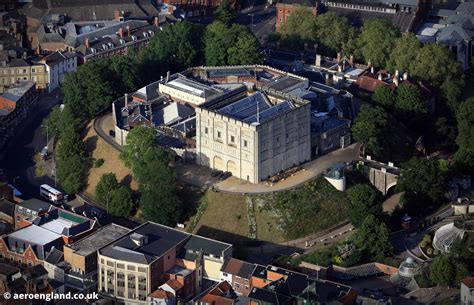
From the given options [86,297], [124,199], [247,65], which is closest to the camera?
[86,297]

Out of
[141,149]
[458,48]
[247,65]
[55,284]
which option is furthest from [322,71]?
[55,284]

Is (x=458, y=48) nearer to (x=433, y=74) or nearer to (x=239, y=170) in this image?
(x=433, y=74)

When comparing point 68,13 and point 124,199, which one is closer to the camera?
point 124,199

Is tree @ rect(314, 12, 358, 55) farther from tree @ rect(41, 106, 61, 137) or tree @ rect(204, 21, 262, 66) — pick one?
tree @ rect(41, 106, 61, 137)

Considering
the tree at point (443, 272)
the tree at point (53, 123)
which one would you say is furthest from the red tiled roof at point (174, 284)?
the tree at point (53, 123)

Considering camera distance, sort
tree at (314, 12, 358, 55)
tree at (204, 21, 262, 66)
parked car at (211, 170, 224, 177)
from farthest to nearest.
Answer: tree at (314, 12, 358, 55), tree at (204, 21, 262, 66), parked car at (211, 170, 224, 177)

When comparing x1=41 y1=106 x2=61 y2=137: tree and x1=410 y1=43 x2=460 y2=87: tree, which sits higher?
x1=410 y1=43 x2=460 y2=87: tree

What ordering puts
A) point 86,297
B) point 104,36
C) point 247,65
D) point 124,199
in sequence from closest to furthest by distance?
point 86,297
point 124,199
point 247,65
point 104,36

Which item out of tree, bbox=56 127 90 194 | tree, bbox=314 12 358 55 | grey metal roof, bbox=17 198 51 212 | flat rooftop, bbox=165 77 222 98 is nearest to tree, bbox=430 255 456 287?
flat rooftop, bbox=165 77 222 98
